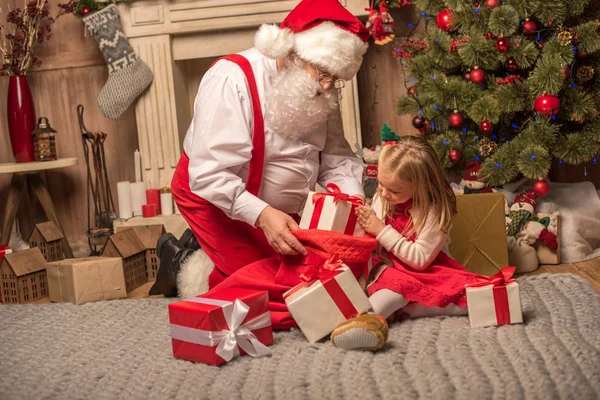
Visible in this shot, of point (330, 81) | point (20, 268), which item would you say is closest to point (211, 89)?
point (330, 81)

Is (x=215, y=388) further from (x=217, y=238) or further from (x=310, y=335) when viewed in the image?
(x=217, y=238)

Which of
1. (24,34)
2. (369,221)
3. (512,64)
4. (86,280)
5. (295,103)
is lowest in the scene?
(86,280)

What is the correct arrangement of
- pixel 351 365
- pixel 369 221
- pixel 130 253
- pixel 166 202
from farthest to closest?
pixel 166 202
pixel 130 253
pixel 369 221
pixel 351 365

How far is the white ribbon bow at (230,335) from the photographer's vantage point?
1.73m

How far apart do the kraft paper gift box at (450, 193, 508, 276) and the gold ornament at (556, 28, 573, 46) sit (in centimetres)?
72

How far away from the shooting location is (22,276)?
265 cm

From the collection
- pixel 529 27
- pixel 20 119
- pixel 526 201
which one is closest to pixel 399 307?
pixel 526 201

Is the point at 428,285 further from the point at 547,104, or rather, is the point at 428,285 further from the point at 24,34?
the point at 24,34

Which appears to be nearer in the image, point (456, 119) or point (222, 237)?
point (222, 237)

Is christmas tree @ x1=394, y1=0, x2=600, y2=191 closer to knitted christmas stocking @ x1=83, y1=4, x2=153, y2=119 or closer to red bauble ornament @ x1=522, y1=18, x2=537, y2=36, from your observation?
red bauble ornament @ x1=522, y1=18, x2=537, y2=36

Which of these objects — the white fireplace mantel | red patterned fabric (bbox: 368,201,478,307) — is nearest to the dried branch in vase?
the white fireplace mantel

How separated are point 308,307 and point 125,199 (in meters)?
1.77

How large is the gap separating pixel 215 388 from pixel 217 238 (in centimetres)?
71

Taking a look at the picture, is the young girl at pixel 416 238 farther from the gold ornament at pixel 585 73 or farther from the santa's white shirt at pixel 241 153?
the gold ornament at pixel 585 73
